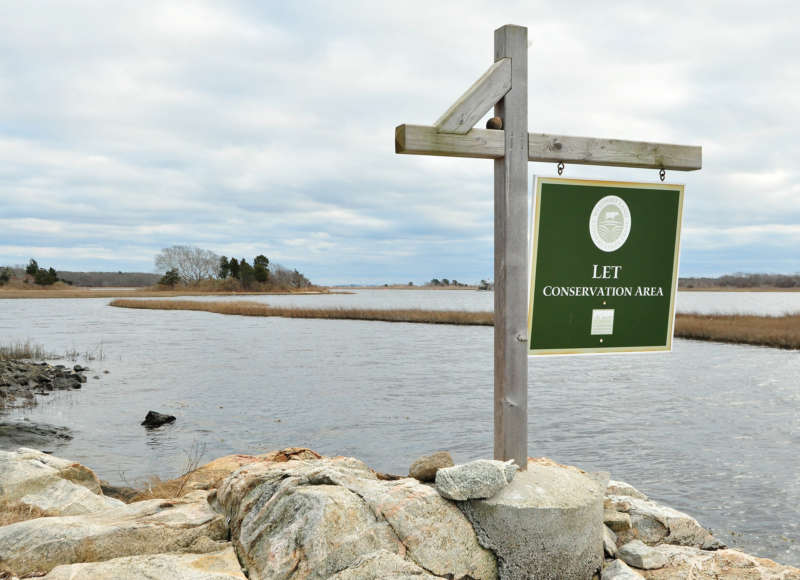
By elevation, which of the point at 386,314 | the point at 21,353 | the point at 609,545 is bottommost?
the point at 21,353

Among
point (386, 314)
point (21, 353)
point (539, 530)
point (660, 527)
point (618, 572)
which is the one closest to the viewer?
point (539, 530)

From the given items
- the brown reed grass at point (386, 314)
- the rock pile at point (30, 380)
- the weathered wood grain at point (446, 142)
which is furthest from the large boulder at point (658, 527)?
the brown reed grass at point (386, 314)

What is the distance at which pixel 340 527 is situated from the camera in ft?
15.2

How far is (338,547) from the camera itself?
14.8ft

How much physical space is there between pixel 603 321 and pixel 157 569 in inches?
177

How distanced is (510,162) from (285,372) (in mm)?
23527

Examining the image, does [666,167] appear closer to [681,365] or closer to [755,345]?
[681,365]

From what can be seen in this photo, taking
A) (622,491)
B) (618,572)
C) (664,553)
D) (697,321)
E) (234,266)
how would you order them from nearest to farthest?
(618,572) → (664,553) → (622,491) → (697,321) → (234,266)

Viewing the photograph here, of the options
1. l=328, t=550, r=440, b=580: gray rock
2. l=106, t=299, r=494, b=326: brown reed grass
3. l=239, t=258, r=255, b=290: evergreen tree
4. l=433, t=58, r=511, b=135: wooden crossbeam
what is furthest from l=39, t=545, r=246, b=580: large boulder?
l=239, t=258, r=255, b=290: evergreen tree

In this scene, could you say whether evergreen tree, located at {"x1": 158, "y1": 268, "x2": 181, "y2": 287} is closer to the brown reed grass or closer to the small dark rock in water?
the brown reed grass

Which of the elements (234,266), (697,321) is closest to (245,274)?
(234,266)

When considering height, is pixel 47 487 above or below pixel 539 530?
below

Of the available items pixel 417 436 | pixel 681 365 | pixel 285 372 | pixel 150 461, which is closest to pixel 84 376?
pixel 285 372

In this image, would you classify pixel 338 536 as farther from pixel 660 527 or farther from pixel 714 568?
pixel 660 527
